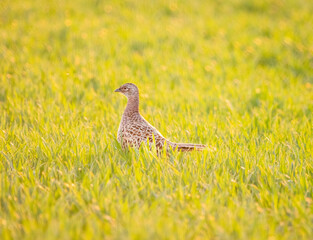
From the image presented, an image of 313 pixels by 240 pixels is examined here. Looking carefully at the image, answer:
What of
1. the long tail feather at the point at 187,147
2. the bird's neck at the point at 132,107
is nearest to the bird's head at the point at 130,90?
the bird's neck at the point at 132,107

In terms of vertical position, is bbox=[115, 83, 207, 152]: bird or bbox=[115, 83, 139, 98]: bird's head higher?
bbox=[115, 83, 139, 98]: bird's head

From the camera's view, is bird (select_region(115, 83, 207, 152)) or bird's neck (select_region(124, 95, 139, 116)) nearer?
bird (select_region(115, 83, 207, 152))

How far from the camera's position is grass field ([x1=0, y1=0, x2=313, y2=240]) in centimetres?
265

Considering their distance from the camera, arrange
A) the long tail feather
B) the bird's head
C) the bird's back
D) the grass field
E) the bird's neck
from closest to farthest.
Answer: the grass field < the long tail feather < the bird's back < the bird's neck < the bird's head

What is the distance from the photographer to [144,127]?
3.82 metres

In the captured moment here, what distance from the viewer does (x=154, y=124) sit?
471cm

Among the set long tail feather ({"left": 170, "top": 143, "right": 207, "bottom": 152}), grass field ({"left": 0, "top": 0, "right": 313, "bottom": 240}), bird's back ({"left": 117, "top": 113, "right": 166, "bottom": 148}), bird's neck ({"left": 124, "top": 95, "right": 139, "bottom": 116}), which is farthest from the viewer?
bird's neck ({"left": 124, "top": 95, "right": 139, "bottom": 116})

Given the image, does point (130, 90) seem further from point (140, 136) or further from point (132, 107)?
point (140, 136)

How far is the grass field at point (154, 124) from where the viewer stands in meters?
2.65

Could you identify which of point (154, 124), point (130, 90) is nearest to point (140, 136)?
point (130, 90)

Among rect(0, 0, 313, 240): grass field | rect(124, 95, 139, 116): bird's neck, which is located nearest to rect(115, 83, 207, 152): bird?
rect(124, 95, 139, 116): bird's neck

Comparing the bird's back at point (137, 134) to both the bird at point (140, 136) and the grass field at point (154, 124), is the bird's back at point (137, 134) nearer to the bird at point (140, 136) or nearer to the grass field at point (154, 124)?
the bird at point (140, 136)

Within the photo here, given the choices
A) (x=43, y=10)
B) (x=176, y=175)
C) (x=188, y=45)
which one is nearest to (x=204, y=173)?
(x=176, y=175)

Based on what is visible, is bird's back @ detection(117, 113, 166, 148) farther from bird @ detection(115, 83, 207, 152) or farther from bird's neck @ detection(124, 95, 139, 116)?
bird's neck @ detection(124, 95, 139, 116)
